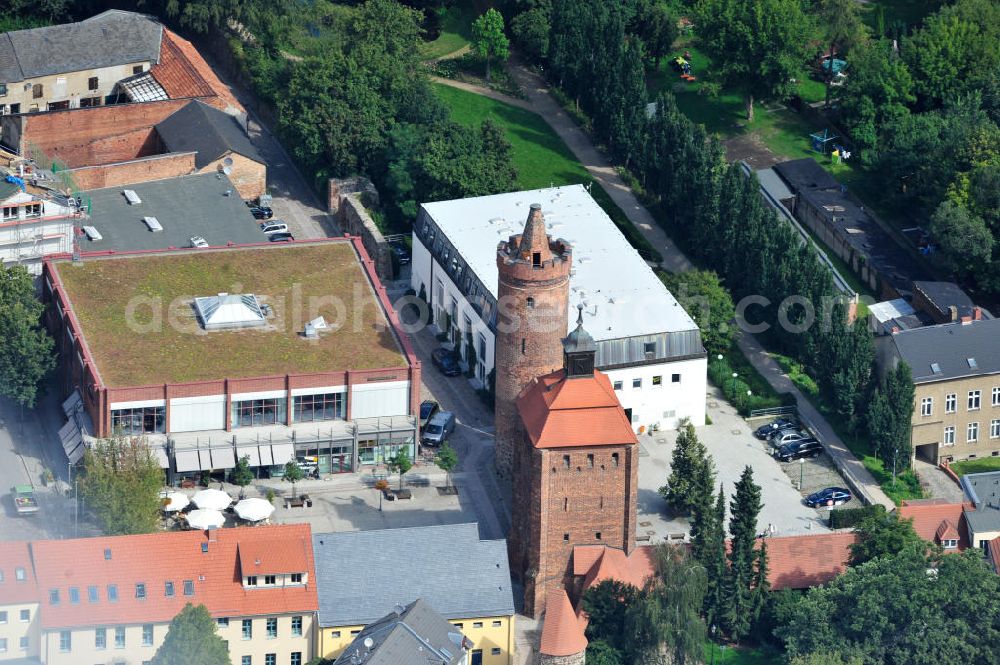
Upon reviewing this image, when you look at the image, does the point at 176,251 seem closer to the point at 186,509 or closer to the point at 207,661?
the point at 186,509

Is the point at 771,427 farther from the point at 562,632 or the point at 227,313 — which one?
the point at 227,313

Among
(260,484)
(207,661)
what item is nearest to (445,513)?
(260,484)

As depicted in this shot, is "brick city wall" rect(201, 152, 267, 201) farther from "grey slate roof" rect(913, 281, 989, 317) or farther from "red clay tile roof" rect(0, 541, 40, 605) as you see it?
"red clay tile roof" rect(0, 541, 40, 605)

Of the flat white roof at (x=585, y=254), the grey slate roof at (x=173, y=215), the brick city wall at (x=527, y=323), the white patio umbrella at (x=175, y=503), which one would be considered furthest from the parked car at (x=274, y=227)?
the brick city wall at (x=527, y=323)

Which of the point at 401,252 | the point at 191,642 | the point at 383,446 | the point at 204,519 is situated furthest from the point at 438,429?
the point at 191,642

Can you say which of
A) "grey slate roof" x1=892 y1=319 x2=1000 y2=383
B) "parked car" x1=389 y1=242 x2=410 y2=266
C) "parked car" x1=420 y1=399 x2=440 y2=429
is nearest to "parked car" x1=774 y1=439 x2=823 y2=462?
"grey slate roof" x1=892 y1=319 x2=1000 y2=383

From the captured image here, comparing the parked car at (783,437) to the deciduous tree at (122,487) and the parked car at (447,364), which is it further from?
the deciduous tree at (122,487)
